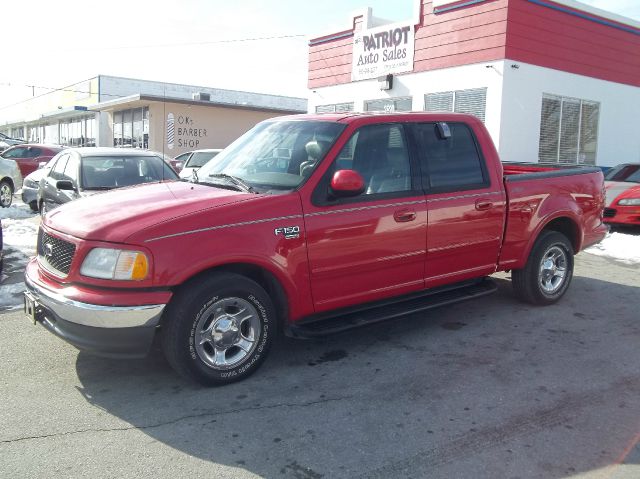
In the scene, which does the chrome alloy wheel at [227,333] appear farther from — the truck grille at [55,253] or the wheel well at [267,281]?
the truck grille at [55,253]

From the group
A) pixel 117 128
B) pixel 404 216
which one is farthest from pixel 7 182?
pixel 117 128

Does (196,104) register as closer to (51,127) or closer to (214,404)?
(214,404)

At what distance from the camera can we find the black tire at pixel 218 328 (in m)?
3.99

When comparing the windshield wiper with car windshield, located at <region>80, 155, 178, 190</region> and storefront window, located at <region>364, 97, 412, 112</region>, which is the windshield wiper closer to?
car windshield, located at <region>80, 155, 178, 190</region>

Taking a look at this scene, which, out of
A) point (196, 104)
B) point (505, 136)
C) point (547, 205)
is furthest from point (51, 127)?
point (547, 205)

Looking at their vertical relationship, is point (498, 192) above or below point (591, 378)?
above

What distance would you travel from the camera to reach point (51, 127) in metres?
52.8

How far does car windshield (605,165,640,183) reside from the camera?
12547mm

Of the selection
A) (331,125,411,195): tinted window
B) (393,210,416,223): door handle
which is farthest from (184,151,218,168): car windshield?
(393,210,416,223): door handle

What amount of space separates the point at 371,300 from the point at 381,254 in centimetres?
40

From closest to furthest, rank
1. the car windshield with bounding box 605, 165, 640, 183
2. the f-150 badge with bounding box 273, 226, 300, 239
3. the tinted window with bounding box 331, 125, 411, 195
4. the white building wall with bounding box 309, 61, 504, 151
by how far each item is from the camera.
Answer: the f-150 badge with bounding box 273, 226, 300, 239 < the tinted window with bounding box 331, 125, 411, 195 < the car windshield with bounding box 605, 165, 640, 183 < the white building wall with bounding box 309, 61, 504, 151

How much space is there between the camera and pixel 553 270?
257 inches

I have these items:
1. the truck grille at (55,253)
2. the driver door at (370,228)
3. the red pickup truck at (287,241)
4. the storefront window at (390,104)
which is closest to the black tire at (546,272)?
the red pickup truck at (287,241)

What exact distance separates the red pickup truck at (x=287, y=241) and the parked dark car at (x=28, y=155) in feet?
58.0
